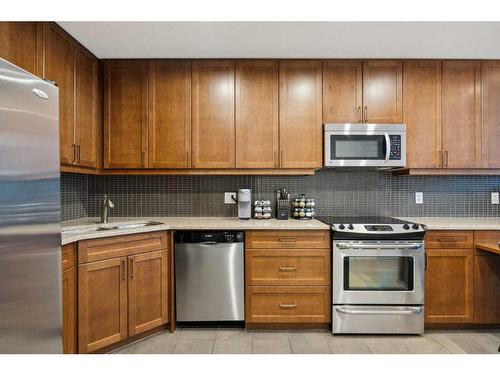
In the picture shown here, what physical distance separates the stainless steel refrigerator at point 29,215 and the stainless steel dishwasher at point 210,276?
46.1 inches

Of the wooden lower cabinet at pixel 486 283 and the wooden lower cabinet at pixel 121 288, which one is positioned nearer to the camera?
the wooden lower cabinet at pixel 121 288

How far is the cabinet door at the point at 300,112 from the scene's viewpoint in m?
2.80

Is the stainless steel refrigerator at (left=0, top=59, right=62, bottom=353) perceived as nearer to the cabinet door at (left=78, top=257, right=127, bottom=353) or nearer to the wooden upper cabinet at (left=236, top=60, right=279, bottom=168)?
the cabinet door at (left=78, top=257, right=127, bottom=353)

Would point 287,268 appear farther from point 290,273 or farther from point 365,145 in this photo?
point 365,145

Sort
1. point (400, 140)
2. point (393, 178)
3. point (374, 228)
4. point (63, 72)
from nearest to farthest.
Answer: point (63, 72) < point (374, 228) < point (400, 140) < point (393, 178)

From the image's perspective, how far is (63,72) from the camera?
7.35 ft

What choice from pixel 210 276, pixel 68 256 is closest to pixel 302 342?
pixel 210 276

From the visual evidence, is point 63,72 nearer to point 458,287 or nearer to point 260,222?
point 260,222

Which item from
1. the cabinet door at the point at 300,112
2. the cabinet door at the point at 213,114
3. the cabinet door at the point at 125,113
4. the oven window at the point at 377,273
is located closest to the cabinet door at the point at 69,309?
the cabinet door at the point at 125,113

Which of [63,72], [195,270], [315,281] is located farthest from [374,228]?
[63,72]

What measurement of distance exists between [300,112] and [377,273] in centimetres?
144

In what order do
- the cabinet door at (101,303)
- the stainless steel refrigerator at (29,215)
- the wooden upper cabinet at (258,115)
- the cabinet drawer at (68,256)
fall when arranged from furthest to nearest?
1. the wooden upper cabinet at (258,115)
2. the cabinet door at (101,303)
3. the cabinet drawer at (68,256)
4. the stainless steel refrigerator at (29,215)

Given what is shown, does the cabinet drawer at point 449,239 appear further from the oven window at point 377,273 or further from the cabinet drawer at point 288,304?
the cabinet drawer at point 288,304

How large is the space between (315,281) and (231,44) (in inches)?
76.6
